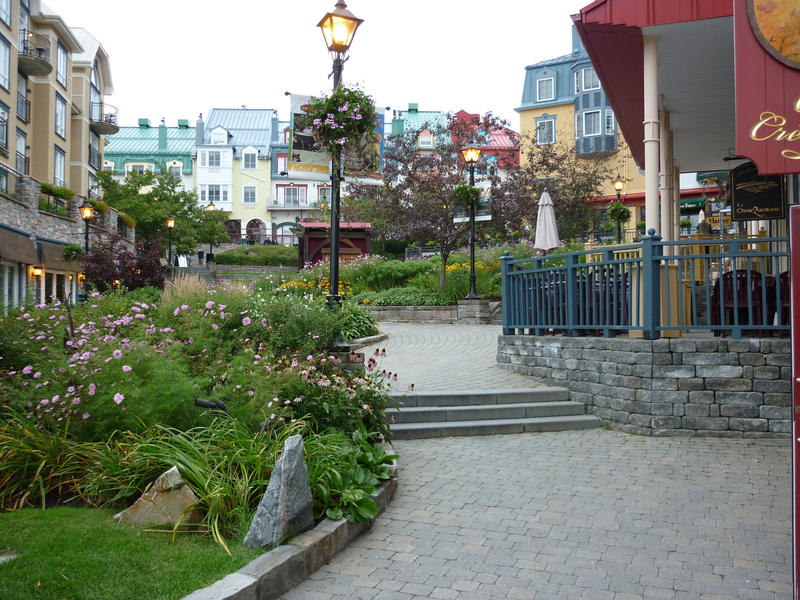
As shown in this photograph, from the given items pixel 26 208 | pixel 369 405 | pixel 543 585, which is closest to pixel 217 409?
pixel 369 405

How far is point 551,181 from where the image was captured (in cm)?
2820

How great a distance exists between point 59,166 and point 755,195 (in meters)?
35.4

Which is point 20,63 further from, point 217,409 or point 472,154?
A: point 217,409

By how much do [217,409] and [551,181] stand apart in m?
25.2

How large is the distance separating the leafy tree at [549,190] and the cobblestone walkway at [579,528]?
15.4 m

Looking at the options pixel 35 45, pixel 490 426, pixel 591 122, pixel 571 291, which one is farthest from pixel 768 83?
pixel 591 122

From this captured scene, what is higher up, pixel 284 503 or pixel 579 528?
pixel 284 503

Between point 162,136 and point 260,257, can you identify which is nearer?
point 260,257

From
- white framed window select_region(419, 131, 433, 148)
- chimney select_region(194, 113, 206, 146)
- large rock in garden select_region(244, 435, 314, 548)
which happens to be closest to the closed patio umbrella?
large rock in garden select_region(244, 435, 314, 548)

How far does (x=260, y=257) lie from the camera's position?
4512cm

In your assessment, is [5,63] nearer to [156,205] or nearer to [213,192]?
[156,205]

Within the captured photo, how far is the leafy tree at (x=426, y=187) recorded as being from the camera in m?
20.9

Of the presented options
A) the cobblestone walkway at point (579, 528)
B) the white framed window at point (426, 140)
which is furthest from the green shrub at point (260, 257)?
the cobblestone walkway at point (579, 528)

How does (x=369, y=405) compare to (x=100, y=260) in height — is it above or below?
below
